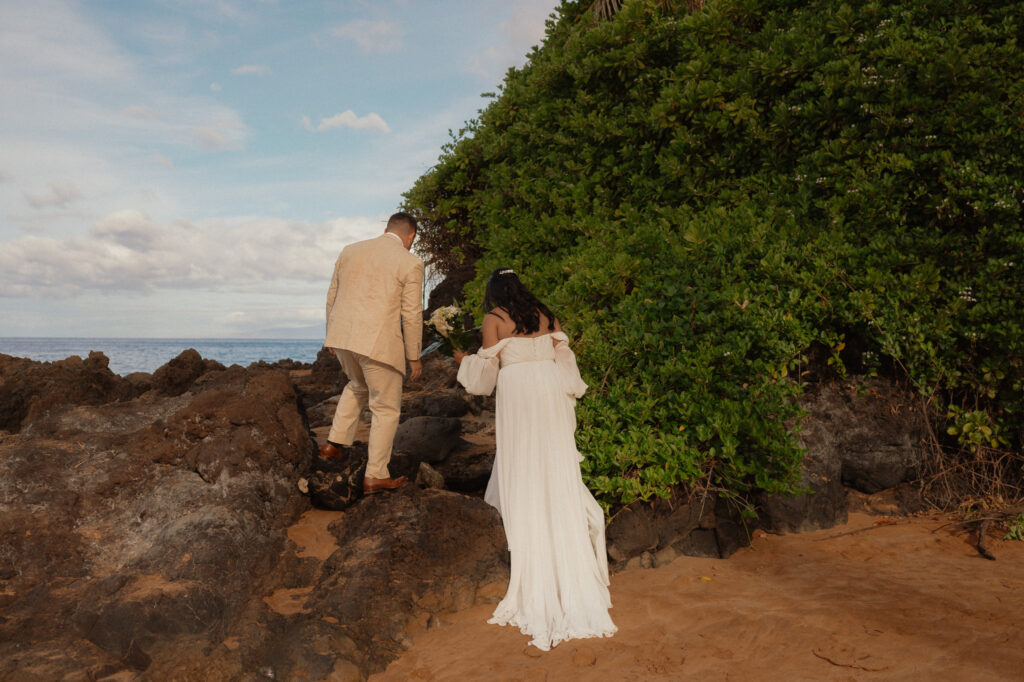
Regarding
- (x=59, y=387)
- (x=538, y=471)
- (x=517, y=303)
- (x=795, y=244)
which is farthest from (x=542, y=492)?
(x=59, y=387)

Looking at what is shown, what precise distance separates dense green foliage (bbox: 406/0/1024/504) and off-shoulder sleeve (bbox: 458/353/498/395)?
3.59ft

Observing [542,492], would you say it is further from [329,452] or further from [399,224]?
[399,224]

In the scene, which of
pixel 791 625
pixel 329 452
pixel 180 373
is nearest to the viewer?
pixel 791 625

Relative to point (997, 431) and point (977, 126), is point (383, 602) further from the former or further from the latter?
point (977, 126)

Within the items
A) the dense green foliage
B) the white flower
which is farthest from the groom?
the dense green foliage

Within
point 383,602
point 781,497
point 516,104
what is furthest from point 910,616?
point 516,104

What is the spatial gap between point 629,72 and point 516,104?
229 cm

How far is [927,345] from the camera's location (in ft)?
19.0

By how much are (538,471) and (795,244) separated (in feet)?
12.1

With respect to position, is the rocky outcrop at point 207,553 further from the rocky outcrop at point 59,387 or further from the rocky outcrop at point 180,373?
the rocky outcrop at point 180,373

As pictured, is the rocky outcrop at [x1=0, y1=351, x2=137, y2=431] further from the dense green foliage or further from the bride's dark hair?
the dense green foliage

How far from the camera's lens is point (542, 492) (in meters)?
4.66

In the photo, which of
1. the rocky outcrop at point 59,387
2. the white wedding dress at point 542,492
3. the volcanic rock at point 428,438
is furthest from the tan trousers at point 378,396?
the rocky outcrop at point 59,387

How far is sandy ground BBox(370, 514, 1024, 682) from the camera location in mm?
3756
